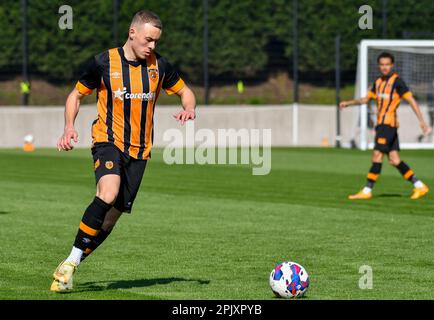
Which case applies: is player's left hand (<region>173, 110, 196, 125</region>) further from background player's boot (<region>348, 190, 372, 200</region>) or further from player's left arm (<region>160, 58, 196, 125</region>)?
background player's boot (<region>348, 190, 372, 200</region>)

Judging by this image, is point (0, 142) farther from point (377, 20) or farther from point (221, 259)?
point (221, 259)

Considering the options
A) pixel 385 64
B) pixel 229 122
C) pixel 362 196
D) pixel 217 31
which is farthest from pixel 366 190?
pixel 217 31

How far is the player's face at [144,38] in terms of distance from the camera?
26.7 ft

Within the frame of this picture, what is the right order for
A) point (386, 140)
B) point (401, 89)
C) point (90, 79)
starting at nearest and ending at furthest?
point (90, 79), point (386, 140), point (401, 89)

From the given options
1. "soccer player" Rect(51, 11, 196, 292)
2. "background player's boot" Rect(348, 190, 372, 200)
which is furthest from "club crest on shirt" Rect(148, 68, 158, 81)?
"background player's boot" Rect(348, 190, 372, 200)

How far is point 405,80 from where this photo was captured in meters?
31.1

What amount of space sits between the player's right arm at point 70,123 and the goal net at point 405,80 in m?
21.9

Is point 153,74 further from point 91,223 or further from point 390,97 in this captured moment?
point 390,97

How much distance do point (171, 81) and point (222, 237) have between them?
9.80ft

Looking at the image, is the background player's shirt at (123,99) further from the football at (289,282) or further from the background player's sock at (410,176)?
the background player's sock at (410,176)

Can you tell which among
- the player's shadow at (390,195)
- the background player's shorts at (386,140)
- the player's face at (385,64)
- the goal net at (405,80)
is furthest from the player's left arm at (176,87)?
the goal net at (405,80)

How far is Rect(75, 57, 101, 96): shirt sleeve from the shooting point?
27.5 feet

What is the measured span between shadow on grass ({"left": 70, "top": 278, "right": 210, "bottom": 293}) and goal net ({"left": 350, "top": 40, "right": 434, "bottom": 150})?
71.5ft
